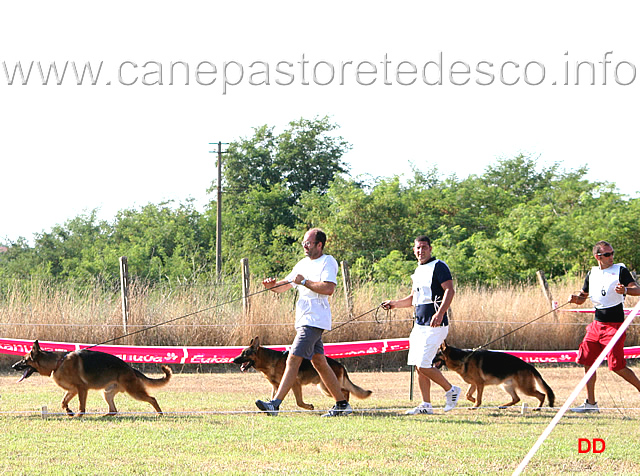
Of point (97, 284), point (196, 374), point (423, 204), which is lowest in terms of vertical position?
point (196, 374)

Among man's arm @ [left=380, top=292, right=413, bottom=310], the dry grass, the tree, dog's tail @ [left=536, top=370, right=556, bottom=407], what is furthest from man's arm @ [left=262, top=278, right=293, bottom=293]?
the tree

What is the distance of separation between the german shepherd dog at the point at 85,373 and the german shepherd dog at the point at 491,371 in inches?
132

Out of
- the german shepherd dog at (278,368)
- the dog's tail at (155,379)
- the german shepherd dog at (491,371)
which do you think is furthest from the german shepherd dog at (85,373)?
the german shepherd dog at (491,371)

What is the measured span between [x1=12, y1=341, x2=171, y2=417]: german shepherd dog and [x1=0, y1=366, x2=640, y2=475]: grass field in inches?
10.5

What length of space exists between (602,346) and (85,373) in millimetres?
5531

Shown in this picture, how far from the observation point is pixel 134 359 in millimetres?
12172

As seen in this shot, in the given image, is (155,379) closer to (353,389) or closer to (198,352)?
(353,389)

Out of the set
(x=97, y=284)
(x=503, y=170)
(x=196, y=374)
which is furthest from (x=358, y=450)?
(x=503, y=170)

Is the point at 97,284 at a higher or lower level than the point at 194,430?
higher

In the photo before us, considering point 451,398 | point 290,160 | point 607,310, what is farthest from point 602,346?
point 290,160

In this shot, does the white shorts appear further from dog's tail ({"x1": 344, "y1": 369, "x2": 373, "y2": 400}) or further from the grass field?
dog's tail ({"x1": 344, "y1": 369, "x2": 373, "y2": 400})

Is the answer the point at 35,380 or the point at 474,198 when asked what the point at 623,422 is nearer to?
the point at 35,380

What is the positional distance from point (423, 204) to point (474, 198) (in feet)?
9.27

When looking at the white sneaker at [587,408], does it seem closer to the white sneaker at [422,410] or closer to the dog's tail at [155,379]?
the white sneaker at [422,410]
